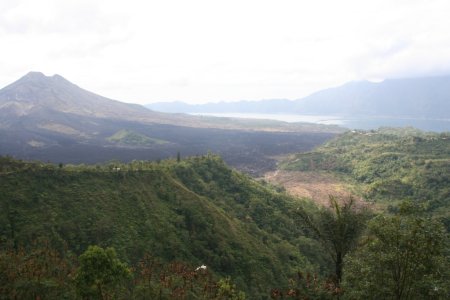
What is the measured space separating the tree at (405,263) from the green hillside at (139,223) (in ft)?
60.3

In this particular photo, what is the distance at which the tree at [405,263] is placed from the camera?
16.3m

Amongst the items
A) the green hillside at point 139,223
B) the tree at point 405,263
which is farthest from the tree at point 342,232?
the green hillside at point 139,223

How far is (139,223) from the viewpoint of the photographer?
123ft

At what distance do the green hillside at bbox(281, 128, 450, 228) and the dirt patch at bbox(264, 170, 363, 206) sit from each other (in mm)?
3798

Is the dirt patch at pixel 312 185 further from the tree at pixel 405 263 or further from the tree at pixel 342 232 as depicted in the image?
the tree at pixel 405 263

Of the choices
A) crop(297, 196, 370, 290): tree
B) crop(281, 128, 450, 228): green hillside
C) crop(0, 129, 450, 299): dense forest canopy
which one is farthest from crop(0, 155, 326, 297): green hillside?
crop(281, 128, 450, 228): green hillside

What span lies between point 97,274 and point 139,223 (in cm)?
1978

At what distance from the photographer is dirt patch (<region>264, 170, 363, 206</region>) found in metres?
86.0

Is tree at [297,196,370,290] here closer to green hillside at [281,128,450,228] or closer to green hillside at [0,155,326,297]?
green hillside at [0,155,326,297]

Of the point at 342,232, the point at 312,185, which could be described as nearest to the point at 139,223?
the point at 342,232

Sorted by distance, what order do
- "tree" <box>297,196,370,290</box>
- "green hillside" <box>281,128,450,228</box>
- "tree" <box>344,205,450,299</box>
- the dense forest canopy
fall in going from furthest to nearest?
"green hillside" <box>281,128,450,228</box> < "tree" <box>297,196,370,290</box> < the dense forest canopy < "tree" <box>344,205,450,299</box>

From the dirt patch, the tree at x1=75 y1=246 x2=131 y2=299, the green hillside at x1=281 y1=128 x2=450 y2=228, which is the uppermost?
the tree at x1=75 y1=246 x2=131 y2=299

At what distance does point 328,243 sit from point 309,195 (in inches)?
2480

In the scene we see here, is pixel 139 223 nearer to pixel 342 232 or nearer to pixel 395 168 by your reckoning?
pixel 342 232
